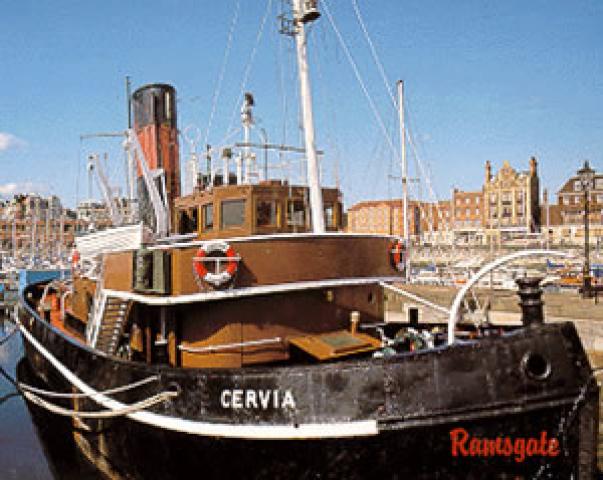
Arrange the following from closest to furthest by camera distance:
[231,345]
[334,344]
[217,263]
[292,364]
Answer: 1. [217,263]
2. [334,344]
3. [231,345]
4. [292,364]

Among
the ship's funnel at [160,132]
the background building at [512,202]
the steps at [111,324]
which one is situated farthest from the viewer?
the background building at [512,202]

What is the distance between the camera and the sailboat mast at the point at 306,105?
8.00m

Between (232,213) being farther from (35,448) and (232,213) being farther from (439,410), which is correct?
(35,448)

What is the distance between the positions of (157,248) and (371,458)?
414 cm

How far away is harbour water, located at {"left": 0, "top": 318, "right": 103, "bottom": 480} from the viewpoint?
9930 mm

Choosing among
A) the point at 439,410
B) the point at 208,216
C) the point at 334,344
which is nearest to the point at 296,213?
the point at 208,216

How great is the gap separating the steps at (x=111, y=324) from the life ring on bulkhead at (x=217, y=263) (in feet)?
7.72

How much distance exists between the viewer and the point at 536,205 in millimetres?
90500

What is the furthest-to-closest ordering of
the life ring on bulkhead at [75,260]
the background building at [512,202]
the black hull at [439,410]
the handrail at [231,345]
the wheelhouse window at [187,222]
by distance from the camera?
the background building at [512,202], the life ring on bulkhead at [75,260], the wheelhouse window at [187,222], the handrail at [231,345], the black hull at [439,410]

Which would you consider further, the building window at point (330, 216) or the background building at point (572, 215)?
the background building at point (572, 215)

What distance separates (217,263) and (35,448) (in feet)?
26.7

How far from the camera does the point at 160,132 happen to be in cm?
1234

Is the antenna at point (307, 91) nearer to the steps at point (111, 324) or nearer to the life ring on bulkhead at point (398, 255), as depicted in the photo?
the life ring on bulkhead at point (398, 255)

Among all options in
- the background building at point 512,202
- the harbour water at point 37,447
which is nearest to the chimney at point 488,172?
the background building at point 512,202
